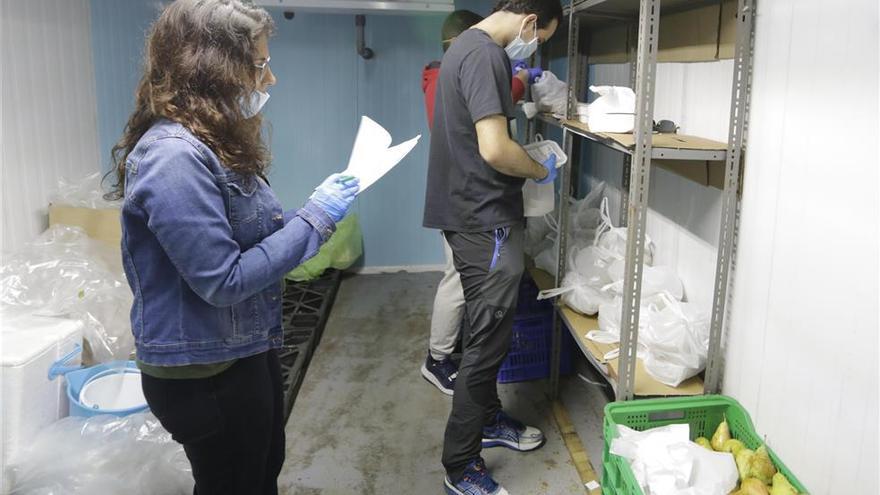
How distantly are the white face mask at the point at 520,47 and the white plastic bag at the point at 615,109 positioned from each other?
0.30 meters

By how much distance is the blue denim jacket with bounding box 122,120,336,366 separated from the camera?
103 centimetres

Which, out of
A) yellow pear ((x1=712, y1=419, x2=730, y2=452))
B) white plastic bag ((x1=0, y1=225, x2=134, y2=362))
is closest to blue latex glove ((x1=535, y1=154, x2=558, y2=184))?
yellow pear ((x1=712, y1=419, x2=730, y2=452))

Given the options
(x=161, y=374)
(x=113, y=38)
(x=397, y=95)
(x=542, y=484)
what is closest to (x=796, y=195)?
(x=542, y=484)

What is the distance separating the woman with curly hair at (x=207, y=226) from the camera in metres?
1.05

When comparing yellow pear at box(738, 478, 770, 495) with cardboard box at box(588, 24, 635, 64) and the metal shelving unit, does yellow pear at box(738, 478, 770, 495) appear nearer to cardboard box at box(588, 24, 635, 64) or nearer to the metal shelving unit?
the metal shelving unit

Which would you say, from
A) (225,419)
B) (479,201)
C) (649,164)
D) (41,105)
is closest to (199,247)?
(225,419)

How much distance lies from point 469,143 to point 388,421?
1243mm

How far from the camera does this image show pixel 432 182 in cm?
204

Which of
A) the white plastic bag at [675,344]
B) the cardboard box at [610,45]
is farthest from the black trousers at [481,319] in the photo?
the cardboard box at [610,45]

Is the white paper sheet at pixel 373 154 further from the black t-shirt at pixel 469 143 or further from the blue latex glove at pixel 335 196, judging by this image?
the black t-shirt at pixel 469 143

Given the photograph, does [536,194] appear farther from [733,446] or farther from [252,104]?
[252,104]

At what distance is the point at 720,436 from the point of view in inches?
66.9

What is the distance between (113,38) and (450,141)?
9.03 feet

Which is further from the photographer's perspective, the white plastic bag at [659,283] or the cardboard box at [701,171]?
the white plastic bag at [659,283]
